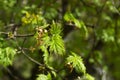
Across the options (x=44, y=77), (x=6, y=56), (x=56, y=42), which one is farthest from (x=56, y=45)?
(x=6, y=56)

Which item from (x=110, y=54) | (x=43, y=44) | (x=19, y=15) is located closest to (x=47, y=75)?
(x=43, y=44)

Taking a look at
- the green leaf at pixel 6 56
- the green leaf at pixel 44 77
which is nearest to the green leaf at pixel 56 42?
the green leaf at pixel 44 77

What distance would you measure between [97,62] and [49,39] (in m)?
2.22

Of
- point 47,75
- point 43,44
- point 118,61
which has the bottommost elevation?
point 118,61

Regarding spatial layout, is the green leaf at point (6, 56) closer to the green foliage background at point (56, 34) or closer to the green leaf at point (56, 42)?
the green foliage background at point (56, 34)

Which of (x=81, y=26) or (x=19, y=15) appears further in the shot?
(x=19, y=15)

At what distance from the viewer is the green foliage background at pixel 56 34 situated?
8.93ft

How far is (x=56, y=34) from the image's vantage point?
2660 mm

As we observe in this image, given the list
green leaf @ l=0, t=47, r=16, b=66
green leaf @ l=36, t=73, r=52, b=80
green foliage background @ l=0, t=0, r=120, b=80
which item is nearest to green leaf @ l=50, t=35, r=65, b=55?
green foliage background @ l=0, t=0, r=120, b=80

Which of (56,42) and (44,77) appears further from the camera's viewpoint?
(44,77)

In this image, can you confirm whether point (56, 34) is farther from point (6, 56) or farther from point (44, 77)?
point (6, 56)

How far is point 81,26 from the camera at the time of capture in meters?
3.45

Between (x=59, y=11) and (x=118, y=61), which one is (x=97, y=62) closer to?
(x=59, y=11)

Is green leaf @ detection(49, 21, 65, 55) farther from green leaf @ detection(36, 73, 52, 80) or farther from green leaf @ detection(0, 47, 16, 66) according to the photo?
green leaf @ detection(0, 47, 16, 66)
